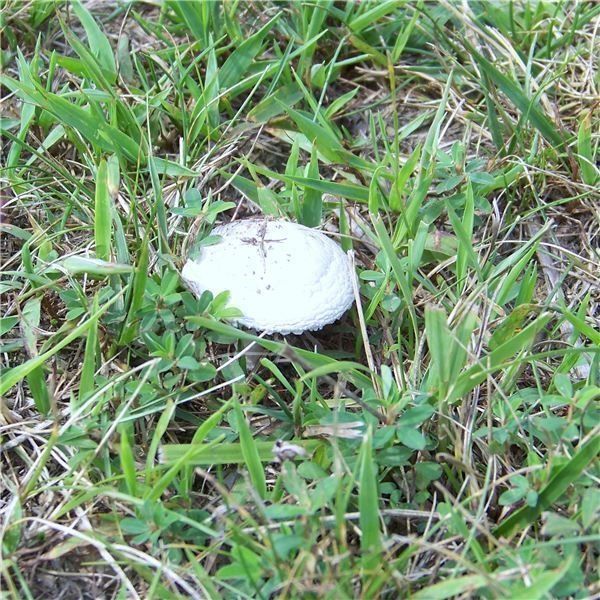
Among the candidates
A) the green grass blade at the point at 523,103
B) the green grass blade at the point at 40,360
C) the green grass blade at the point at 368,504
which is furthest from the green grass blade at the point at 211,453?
the green grass blade at the point at 523,103

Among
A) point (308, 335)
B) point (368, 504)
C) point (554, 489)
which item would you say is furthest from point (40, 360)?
point (554, 489)

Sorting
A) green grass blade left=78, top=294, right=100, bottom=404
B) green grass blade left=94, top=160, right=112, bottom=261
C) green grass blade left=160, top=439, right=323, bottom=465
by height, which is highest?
green grass blade left=94, top=160, right=112, bottom=261

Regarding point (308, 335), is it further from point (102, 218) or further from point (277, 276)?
point (102, 218)

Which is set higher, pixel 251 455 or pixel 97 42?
pixel 97 42

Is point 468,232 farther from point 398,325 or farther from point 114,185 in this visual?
point 114,185

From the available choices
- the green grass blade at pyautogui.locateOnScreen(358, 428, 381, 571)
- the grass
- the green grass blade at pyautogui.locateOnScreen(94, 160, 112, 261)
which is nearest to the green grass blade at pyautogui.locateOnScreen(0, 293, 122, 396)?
the grass

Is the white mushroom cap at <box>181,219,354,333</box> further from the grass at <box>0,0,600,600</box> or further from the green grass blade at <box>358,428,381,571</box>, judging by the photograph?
the green grass blade at <box>358,428,381,571</box>

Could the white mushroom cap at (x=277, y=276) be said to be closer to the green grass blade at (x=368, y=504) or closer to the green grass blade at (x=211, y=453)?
the green grass blade at (x=211, y=453)
